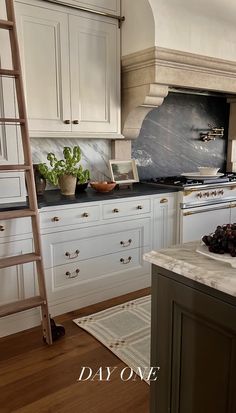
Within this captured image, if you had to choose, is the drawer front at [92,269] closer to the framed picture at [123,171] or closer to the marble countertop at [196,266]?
the framed picture at [123,171]

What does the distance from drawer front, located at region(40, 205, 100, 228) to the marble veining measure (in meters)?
0.68

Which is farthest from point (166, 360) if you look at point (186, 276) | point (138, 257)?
point (138, 257)

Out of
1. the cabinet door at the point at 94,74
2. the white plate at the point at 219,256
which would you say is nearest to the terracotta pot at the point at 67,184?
the cabinet door at the point at 94,74

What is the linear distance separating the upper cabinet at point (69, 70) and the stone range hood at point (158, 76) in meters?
0.11

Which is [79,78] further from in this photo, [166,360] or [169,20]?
[166,360]

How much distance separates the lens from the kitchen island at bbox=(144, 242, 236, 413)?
0.96 m

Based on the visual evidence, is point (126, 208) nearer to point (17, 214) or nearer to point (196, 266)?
point (17, 214)

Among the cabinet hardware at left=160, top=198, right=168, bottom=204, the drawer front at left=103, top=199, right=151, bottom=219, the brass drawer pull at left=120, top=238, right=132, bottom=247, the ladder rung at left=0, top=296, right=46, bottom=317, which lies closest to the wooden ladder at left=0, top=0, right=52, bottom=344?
the ladder rung at left=0, top=296, right=46, bottom=317

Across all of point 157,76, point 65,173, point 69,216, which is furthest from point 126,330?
point 157,76

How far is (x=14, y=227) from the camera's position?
7.07 ft

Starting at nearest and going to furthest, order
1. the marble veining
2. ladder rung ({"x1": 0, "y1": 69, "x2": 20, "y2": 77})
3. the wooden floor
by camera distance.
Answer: the wooden floor → ladder rung ({"x1": 0, "y1": 69, "x2": 20, "y2": 77}) → the marble veining

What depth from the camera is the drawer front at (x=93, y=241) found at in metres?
2.39

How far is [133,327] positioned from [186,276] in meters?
1.41

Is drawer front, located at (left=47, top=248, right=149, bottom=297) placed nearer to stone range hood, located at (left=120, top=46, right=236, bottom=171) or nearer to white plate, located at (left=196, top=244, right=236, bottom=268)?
stone range hood, located at (left=120, top=46, right=236, bottom=171)
